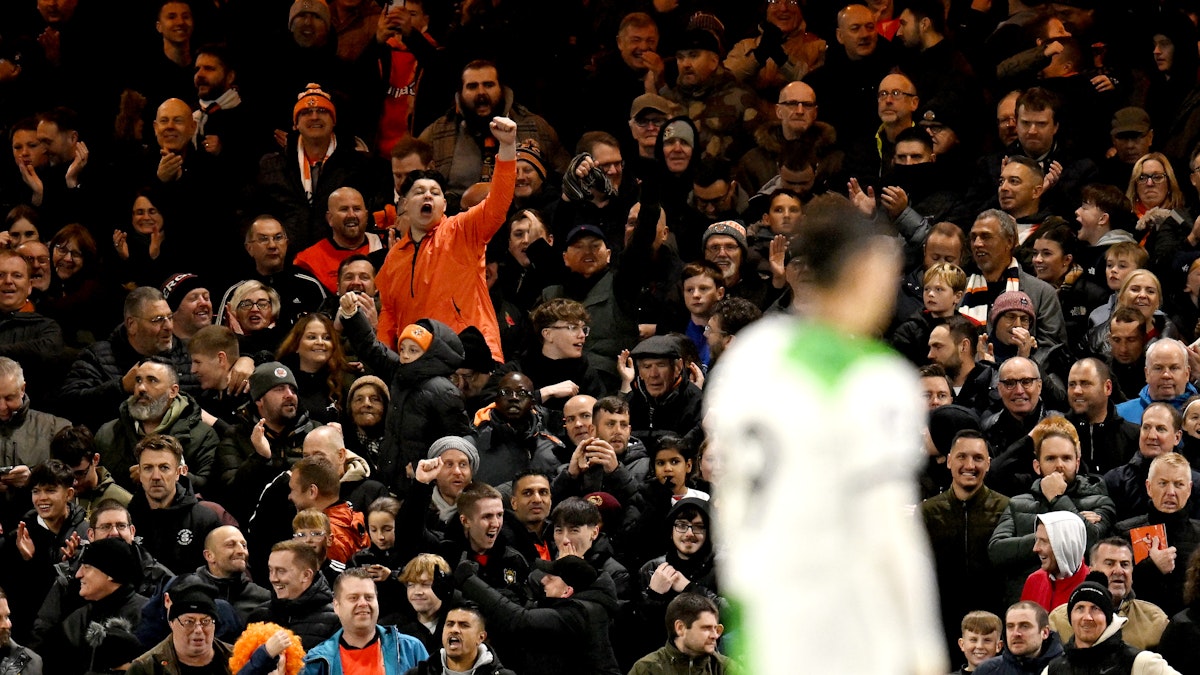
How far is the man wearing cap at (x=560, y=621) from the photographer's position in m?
10.5

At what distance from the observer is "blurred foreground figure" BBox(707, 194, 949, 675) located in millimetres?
5215

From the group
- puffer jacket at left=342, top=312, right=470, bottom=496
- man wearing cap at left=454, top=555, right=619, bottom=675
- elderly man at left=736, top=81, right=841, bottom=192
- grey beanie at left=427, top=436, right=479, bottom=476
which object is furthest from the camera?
elderly man at left=736, top=81, right=841, bottom=192

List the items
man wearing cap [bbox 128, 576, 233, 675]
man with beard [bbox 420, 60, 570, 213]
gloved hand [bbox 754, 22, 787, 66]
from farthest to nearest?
1. gloved hand [bbox 754, 22, 787, 66]
2. man with beard [bbox 420, 60, 570, 213]
3. man wearing cap [bbox 128, 576, 233, 675]

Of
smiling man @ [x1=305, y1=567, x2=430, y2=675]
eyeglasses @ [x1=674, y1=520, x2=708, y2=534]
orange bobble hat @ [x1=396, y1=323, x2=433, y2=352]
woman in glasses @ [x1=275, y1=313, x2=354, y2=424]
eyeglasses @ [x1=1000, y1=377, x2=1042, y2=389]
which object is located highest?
eyeglasses @ [x1=1000, y1=377, x2=1042, y2=389]

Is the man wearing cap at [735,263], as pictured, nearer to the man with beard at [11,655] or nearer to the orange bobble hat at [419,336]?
the orange bobble hat at [419,336]

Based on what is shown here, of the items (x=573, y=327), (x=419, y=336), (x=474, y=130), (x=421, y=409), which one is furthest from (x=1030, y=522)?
(x=474, y=130)

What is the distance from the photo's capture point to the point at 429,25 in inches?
691

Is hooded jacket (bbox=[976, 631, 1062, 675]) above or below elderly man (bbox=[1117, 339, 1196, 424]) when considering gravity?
below

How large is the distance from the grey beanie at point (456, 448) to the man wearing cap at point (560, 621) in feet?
3.58

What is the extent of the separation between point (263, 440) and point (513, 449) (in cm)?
146

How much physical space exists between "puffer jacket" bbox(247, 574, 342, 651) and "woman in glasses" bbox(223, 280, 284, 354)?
3.19 metres

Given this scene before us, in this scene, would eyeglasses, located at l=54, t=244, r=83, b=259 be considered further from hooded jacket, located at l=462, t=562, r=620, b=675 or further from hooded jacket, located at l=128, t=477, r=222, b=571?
hooded jacket, located at l=462, t=562, r=620, b=675

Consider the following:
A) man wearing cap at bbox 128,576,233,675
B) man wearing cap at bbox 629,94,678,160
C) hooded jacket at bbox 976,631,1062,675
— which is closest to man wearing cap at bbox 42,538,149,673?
man wearing cap at bbox 128,576,233,675

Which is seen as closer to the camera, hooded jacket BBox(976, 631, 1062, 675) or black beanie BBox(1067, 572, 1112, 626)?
black beanie BBox(1067, 572, 1112, 626)
